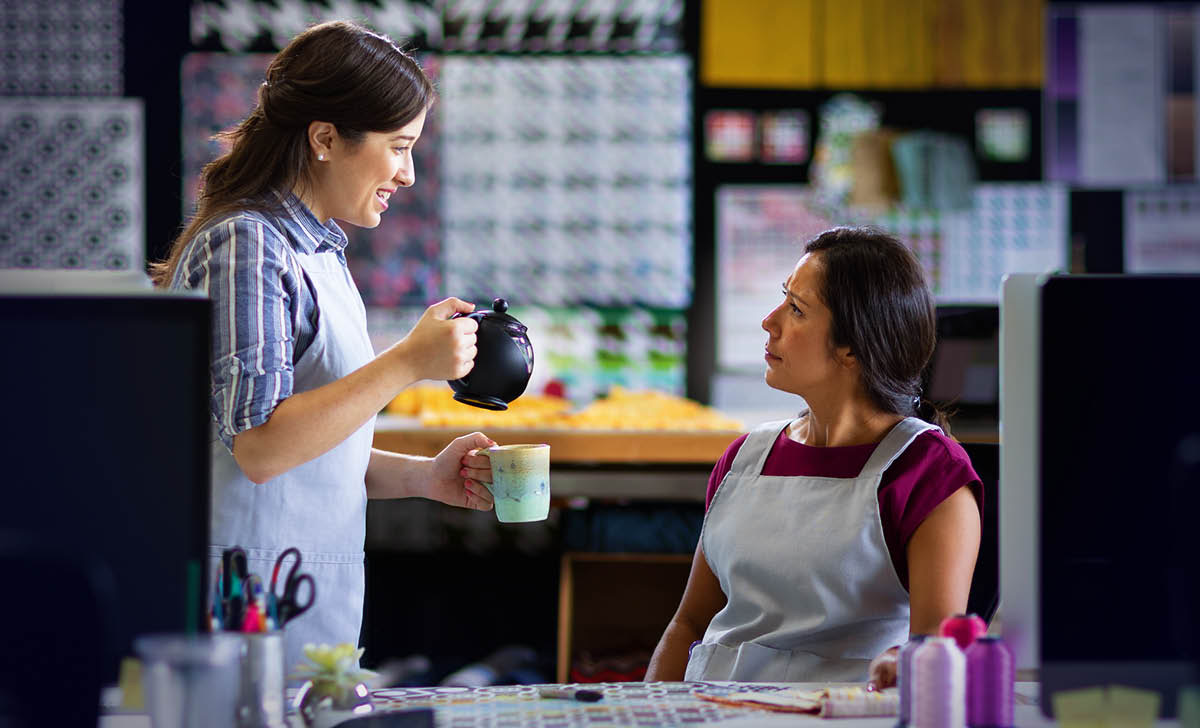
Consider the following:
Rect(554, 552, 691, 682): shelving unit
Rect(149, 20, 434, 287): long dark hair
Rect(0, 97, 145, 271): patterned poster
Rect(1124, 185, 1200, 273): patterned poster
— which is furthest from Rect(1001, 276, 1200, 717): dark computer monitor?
Rect(0, 97, 145, 271): patterned poster

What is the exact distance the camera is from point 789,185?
4.30m

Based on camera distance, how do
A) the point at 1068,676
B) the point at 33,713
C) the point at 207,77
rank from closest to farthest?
the point at 33,713
the point at 1068,676
the point at 207,77

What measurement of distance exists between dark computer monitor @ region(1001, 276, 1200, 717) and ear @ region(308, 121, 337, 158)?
1.02m

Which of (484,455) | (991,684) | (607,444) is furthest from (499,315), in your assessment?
(607,444)

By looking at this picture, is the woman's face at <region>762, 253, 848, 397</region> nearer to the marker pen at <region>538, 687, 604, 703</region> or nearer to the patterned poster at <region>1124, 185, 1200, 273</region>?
the marker pen at <region>538, 687, 604, 703</region>

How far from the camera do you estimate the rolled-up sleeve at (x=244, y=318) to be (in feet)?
4.79

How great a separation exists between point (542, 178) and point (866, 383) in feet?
8.83

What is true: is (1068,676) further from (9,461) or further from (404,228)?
(404,228)

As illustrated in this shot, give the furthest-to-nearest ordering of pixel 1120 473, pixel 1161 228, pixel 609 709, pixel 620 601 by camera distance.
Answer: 1. pixel 1161 228
2. pixel 620 601
3. pixel 609 709
4. pixel 1120 473

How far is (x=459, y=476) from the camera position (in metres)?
1.76

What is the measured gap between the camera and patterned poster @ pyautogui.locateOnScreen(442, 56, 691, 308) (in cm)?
424

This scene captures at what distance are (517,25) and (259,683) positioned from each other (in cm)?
348

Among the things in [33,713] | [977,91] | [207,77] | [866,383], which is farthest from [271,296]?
[977,91]

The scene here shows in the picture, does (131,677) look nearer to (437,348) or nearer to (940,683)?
(437,348)
